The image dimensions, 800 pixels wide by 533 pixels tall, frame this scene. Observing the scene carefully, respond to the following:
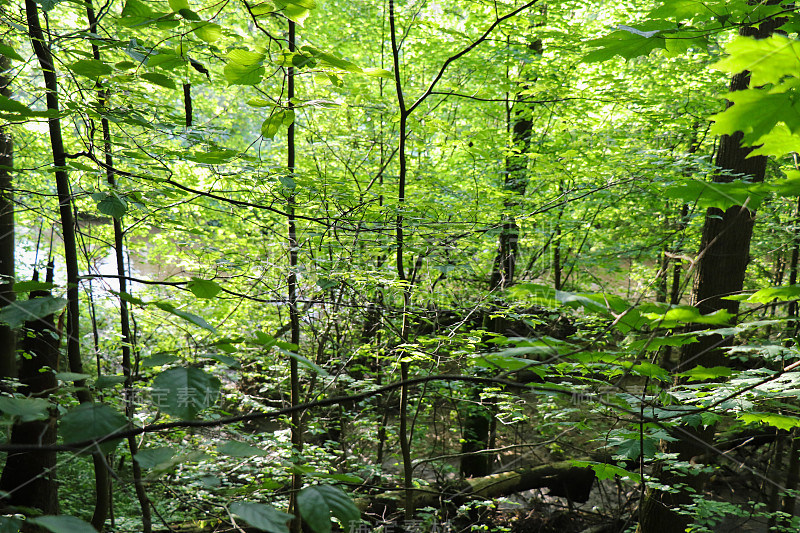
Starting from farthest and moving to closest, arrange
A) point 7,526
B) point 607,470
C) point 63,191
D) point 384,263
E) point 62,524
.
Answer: point 384,263, point 63,191, point 607,470, point 7,526, point 62,524

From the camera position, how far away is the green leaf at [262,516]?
29.6 inches

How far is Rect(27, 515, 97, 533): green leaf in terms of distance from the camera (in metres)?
0.65

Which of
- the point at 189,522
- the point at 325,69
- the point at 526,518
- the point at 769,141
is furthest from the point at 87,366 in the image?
the point at 769,141

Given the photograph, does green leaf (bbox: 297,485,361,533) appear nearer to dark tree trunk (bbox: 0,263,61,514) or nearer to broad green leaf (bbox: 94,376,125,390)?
broad green leaf (bbox: 94,376,125,390)

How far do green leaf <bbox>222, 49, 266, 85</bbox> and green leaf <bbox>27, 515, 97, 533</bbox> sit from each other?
1.21 meters

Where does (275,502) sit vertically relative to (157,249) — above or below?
below

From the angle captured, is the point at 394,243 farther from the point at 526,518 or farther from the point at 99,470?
the point at 526,518

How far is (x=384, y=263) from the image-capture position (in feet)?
17.1

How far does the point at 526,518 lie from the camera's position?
6480 millimetres

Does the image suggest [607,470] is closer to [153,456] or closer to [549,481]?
[153,456]

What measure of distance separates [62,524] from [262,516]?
11.2 inches

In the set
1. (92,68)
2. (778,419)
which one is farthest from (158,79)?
(778,419)

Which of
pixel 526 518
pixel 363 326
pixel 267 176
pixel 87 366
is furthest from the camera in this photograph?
pixel 87 366

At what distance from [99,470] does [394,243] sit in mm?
2018
